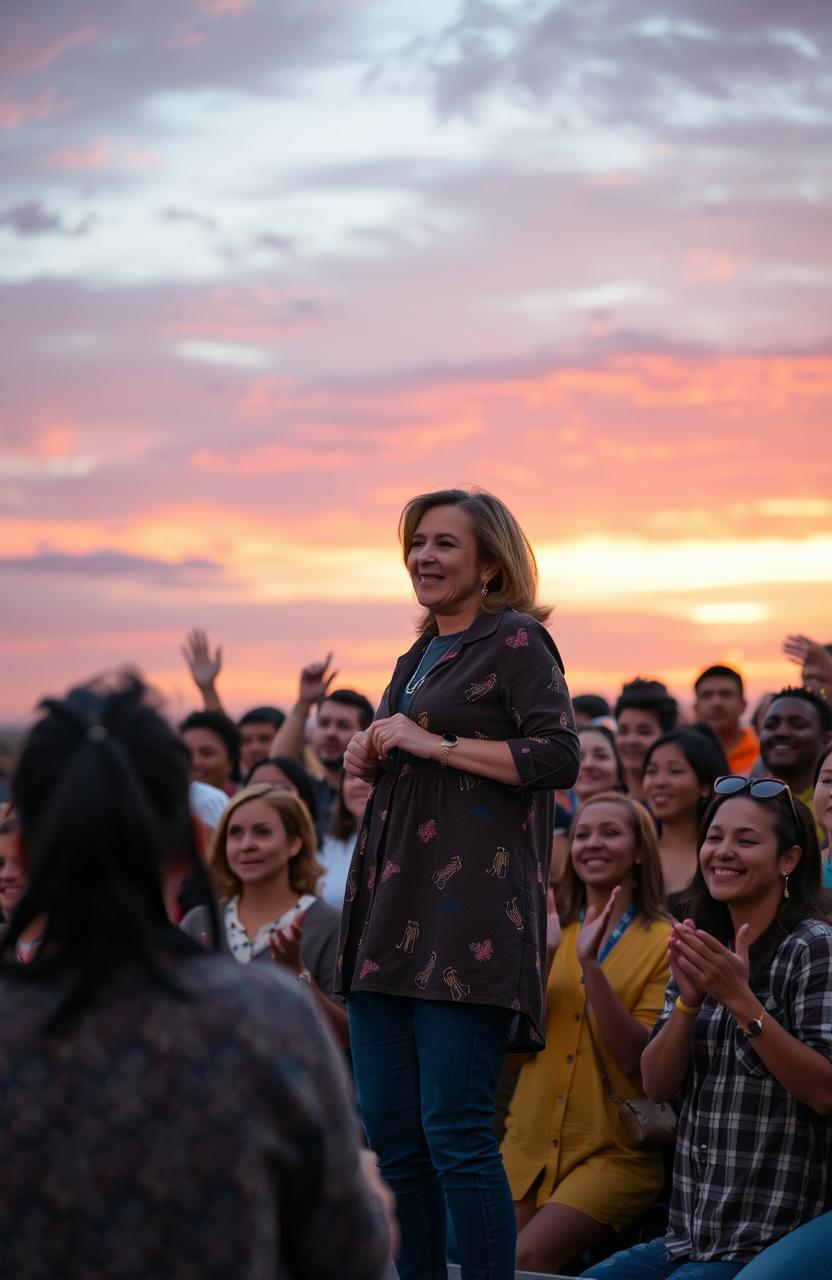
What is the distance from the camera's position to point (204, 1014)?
1.65m

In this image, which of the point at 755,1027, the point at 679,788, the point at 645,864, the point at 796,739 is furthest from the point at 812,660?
the point at 755,1027

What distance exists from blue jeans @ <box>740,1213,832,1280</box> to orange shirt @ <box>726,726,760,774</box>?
3929 mm

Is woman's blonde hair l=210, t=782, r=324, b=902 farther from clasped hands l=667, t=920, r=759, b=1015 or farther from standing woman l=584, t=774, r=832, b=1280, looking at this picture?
clasped hands l=667, t=920, r=759, b=1015

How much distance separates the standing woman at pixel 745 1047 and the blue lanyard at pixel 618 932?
1106 millimetres

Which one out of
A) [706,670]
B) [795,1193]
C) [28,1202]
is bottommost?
[795,1193]

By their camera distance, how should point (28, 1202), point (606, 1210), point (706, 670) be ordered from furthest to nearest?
point (706, 670) < point (606, 1210) < point (28, 1202)

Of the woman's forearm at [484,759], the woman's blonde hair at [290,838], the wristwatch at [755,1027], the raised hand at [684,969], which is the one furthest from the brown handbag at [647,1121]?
the woman's forearm at [484,759]

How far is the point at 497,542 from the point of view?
12.4ft

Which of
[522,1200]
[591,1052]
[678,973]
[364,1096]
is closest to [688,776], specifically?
[591,1052]

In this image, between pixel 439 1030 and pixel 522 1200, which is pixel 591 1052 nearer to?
pixel 522 1200

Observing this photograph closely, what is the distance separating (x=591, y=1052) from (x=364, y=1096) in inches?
61.9

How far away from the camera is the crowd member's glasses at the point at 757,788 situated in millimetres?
4086

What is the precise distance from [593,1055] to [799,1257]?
148 cm

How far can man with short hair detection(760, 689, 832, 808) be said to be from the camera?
20.3ft
